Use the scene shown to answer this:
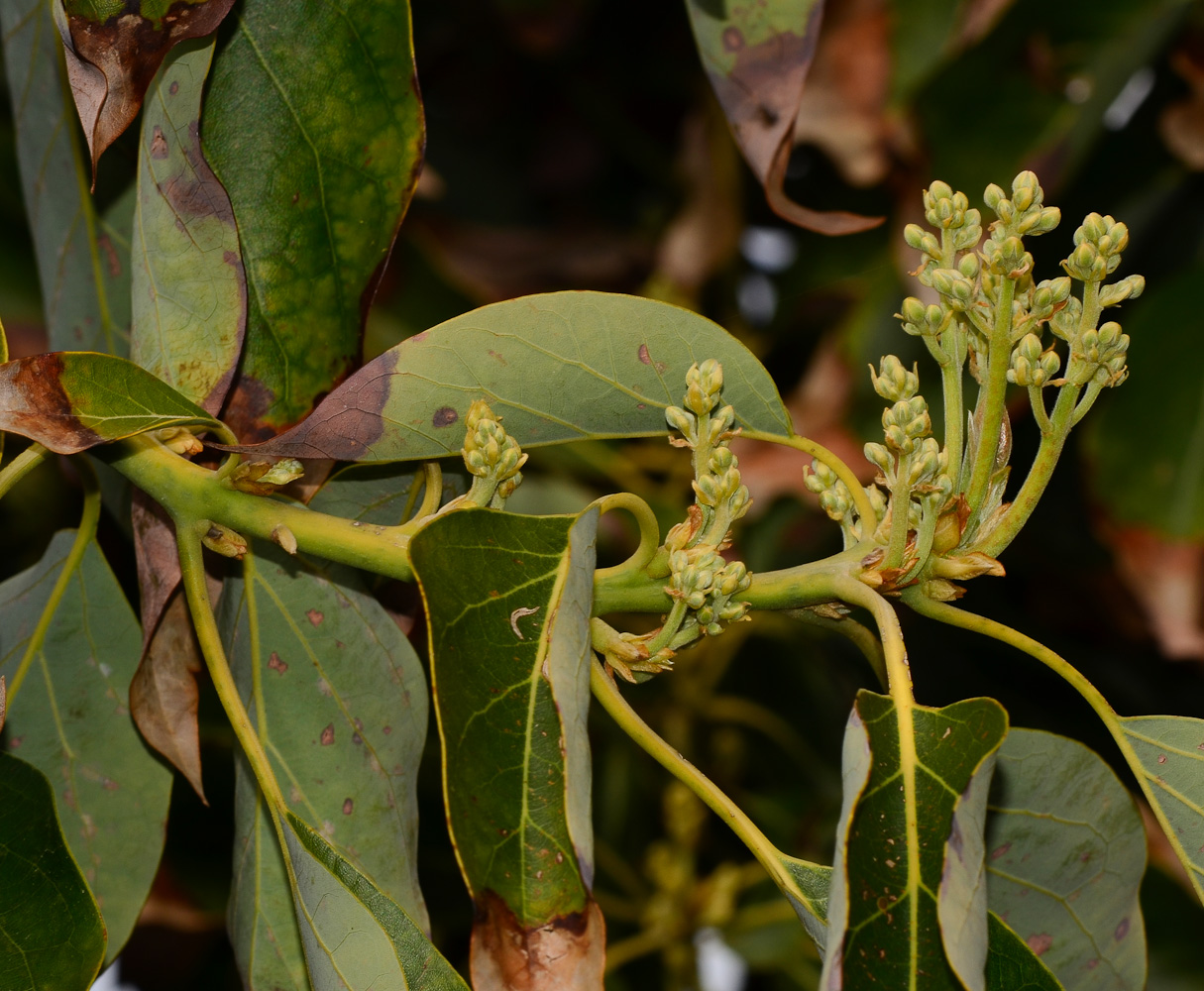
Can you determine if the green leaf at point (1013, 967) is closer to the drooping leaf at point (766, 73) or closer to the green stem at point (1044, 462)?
the green stem at point (1044, 462)

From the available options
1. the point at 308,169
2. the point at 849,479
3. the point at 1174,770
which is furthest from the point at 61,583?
the point at 1174,770

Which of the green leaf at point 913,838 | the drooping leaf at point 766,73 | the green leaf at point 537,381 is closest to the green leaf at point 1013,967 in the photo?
the green leaf at point 913,838

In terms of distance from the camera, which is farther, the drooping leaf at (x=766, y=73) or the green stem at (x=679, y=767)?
the drooping leaf at (x=766, y=73)

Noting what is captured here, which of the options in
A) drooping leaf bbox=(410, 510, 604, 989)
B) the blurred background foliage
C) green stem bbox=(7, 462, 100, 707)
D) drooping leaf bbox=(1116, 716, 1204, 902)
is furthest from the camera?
the blurred background foliage

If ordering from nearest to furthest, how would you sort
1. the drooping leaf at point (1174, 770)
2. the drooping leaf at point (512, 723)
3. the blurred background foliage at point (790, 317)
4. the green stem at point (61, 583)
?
the drooping leaf at point (512, 723) < the drooping leaf at point (1174, 770) < the green stem at point (61, 583) < the blurred background foliage at point (790, 317)

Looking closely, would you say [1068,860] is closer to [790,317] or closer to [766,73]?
[766,73]

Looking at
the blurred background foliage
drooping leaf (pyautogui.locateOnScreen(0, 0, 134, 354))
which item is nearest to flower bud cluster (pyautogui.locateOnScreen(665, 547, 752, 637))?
drooping leaf (pyautogui.locateOnScreen(0, 0, 134, 354))

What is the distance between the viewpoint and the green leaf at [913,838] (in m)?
0.57

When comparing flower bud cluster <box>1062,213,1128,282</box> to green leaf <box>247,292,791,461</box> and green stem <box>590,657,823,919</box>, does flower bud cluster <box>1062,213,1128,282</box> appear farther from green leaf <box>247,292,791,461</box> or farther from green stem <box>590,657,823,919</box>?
green stem <box>590,657,823,919</box>

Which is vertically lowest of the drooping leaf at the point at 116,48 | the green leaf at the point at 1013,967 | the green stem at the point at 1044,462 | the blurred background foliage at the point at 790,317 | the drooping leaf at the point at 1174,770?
the blurred background foliage at the point at 790,317

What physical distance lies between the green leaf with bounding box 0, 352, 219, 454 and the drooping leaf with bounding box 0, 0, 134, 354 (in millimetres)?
266

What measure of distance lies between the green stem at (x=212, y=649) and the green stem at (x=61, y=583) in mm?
167

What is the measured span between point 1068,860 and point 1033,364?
38 centimetres

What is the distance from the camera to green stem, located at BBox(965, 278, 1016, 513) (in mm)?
613
